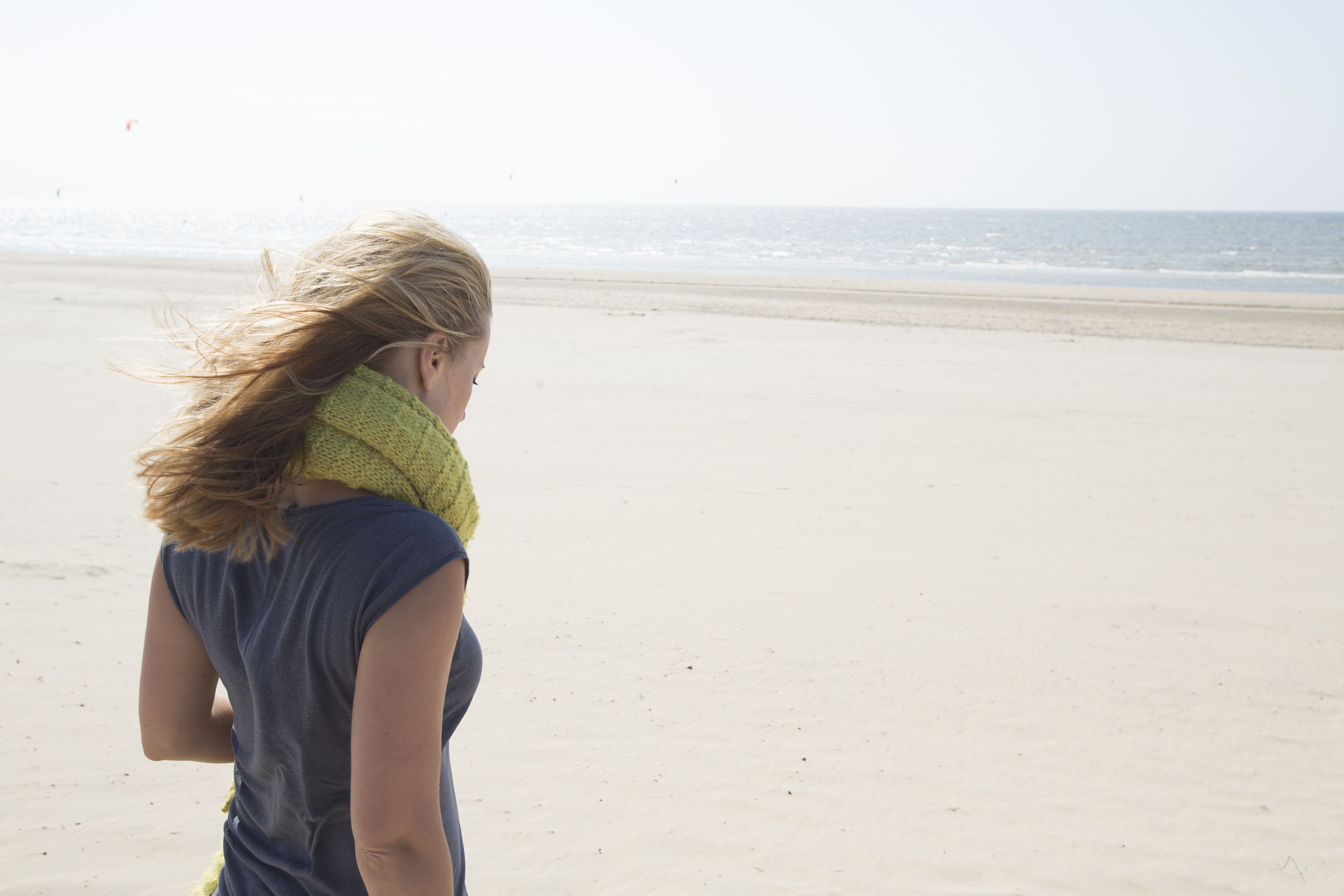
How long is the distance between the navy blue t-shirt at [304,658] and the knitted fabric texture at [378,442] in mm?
33

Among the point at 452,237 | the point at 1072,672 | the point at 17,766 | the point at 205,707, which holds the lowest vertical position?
the point at 17,766

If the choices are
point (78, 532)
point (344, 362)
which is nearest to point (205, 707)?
point (344, 362)

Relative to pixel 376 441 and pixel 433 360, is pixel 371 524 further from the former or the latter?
pixel 433 360

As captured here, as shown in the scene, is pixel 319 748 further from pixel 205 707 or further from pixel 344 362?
pixel 344 362

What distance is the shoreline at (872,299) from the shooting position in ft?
58.1

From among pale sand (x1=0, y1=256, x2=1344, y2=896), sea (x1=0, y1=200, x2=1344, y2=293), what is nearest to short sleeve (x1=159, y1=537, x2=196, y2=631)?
pale sand (x1=0, y1=256, x2=1344, y2=896)

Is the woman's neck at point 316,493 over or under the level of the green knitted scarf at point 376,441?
under

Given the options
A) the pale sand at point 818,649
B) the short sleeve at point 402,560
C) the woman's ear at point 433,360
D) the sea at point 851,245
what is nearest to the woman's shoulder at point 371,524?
the short sleeve at point 402,560

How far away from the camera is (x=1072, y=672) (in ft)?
13.7

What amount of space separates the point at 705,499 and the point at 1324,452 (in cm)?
572

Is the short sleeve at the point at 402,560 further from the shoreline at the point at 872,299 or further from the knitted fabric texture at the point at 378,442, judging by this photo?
the shoreline at the point at 872,299

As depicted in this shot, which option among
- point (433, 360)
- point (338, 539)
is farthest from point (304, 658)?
point (433, 360)

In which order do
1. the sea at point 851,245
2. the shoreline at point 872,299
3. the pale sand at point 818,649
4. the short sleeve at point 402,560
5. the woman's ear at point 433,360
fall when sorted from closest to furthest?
the short sleeve at point 402,560, the woman's ear at point 433,360, the pale sand at point 818,649, the shoreline at point 872,299, the sea at point 851,245

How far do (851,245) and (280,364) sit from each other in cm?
6249
